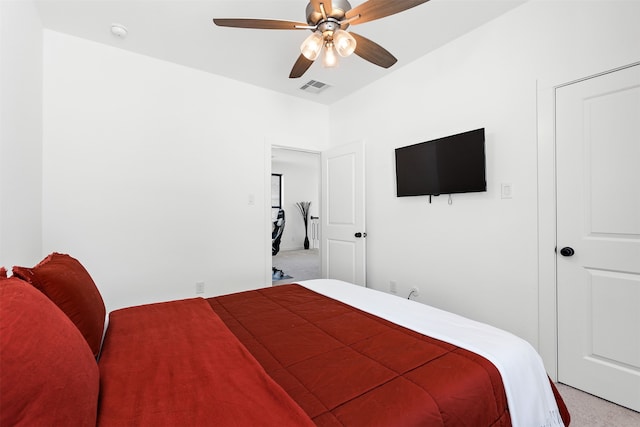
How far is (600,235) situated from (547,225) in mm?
279

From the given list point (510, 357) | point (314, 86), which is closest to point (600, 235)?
point (510, 357)

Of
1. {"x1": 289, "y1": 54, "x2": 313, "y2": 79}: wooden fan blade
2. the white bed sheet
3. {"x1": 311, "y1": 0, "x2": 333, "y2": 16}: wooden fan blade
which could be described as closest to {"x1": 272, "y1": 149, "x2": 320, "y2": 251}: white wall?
{"x1": 289, "y1": 54, "x2": 313, "y2": 79}: wooden fan blade

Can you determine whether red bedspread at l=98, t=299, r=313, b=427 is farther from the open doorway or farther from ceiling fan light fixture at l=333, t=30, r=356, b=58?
the open doorway

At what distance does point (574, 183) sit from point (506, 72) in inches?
39.5

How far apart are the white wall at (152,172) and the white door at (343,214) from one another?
842 mm

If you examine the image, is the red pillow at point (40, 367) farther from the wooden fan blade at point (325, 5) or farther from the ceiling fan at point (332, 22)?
the wooden fan blade at point (325, 5)

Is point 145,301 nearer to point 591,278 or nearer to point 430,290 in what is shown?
point 430,290

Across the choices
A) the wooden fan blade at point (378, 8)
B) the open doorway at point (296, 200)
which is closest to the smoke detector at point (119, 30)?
the wooden fan blade at point (378, 8)

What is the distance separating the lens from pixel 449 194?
2650 millimetres

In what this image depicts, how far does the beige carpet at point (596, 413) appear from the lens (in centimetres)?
165

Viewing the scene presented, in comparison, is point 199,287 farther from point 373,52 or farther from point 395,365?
point 373,52

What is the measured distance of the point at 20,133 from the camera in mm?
1900

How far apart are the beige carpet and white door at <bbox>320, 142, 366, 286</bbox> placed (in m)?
1.90

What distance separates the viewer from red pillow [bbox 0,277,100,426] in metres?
0.55
